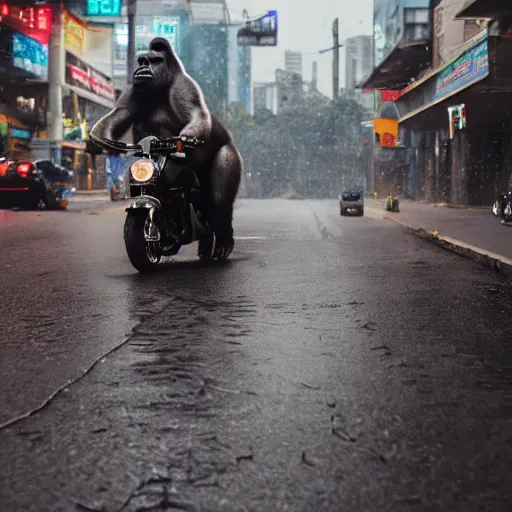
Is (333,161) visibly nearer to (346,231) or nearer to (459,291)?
(346,231)

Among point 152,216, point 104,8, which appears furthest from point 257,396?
point 104,8

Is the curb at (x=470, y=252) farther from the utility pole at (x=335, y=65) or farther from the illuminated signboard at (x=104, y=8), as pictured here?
the utility pole at (x=335, y=65)

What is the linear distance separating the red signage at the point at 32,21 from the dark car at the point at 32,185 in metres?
19.9

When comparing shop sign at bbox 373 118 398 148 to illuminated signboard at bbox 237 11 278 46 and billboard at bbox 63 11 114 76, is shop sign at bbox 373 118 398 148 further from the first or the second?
billboard at bbox 63 11 114 76

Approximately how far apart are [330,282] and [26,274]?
10.4ft

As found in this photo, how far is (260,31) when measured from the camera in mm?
62750

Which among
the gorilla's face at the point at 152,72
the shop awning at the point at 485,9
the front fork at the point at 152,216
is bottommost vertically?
the front fork at the point at 152,216

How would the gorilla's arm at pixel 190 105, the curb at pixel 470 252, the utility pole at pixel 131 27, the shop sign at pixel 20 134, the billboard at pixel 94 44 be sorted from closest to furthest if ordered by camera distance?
the gorilla's arm at pixel 190 105, the curb at pixel 470 252, the utility pole at pixel 131 27, the shop sign at pixel 20 134, the billboard at pixel 94 44

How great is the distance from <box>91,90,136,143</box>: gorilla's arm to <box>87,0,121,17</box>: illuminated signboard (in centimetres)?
4183

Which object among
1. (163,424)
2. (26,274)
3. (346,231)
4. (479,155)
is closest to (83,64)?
(479,155)

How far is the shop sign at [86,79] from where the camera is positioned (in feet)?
168

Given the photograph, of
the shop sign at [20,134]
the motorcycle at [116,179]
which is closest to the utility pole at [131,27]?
the motorcycle at [116,179]

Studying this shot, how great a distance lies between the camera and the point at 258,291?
6.98 m

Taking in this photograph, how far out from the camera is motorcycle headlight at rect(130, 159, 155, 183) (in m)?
7.77
